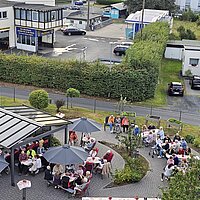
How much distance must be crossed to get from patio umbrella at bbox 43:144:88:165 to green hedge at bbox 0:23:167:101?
14683mm

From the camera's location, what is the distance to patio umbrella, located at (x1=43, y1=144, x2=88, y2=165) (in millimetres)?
17328

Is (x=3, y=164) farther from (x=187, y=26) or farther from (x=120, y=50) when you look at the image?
(x=187, y=26)

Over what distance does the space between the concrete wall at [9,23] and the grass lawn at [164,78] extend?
18139 millimetres

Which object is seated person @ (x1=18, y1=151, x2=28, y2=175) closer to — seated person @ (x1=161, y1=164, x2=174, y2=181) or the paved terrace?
the paved terrace

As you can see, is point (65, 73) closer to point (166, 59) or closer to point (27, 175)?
point (27, 175)

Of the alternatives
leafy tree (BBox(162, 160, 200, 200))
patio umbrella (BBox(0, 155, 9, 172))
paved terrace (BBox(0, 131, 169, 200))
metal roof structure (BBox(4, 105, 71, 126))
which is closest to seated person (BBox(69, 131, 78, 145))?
metal roof structure (BBox(4, 105, 71, 126))

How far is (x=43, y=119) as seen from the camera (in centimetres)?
1972

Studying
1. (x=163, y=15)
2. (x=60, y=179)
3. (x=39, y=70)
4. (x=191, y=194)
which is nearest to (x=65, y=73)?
(x=39, y=70)

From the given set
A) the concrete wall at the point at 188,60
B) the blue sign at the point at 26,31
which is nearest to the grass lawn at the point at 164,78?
the concrete wall at the point at 188,60

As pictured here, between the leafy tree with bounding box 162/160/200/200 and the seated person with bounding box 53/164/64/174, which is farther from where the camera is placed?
the seated person with bounding box 53/164/64/174

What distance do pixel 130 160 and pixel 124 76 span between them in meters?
13.7

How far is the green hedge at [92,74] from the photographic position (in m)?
32.1

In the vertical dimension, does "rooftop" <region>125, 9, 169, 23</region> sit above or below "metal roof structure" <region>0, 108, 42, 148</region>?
above

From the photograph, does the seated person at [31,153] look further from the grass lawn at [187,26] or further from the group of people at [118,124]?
the grass lawn at [187,26]
